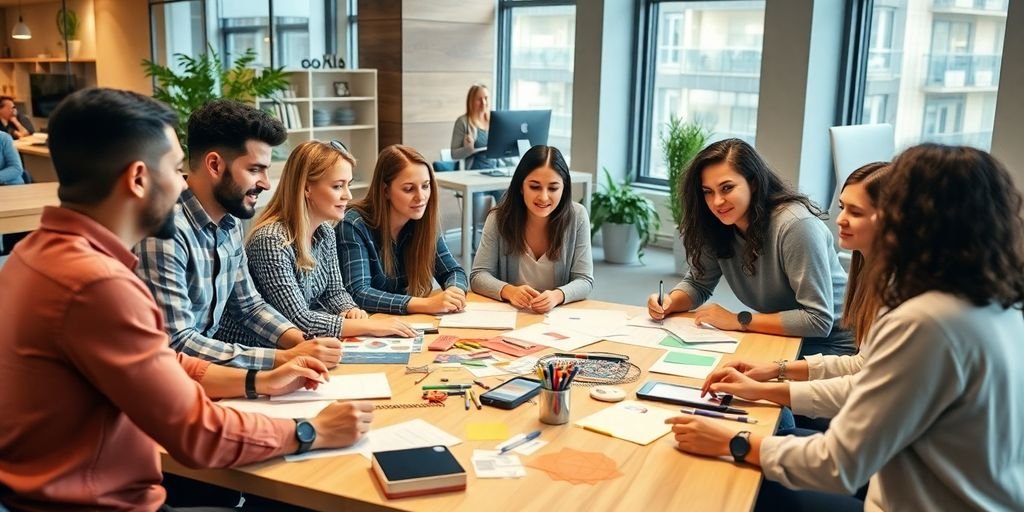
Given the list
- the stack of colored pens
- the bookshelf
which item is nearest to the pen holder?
the stack of colored pens

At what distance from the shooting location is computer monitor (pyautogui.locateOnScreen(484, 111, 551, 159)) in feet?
19.1

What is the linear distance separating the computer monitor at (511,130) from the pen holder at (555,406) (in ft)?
13.6

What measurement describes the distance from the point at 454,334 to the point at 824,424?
1105 mm

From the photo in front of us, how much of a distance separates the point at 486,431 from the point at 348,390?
0.38 m

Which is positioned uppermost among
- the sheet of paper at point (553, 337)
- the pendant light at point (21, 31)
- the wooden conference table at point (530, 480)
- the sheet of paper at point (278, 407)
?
the pendant light at point (21, 31)

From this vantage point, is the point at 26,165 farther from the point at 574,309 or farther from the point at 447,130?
the point at 574,309

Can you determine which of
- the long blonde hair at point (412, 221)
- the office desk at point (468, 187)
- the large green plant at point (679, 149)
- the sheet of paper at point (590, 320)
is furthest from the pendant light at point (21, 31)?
the sheet of paper at point (590, 320)

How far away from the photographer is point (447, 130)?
7582 mm

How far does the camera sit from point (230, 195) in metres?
2.19

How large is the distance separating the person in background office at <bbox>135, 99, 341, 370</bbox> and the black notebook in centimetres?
57

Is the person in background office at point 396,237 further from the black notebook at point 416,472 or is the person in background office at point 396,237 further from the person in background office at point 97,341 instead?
the person in background office at point 97,341

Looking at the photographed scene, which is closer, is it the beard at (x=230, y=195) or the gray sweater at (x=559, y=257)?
the beard at (x=230, y=195)

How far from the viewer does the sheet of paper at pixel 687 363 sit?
2.18 metres

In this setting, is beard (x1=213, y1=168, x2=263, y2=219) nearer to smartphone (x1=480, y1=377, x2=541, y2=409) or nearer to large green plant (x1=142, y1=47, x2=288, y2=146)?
smartphone (x1=480, y1=377, x2=541, y2=409)
